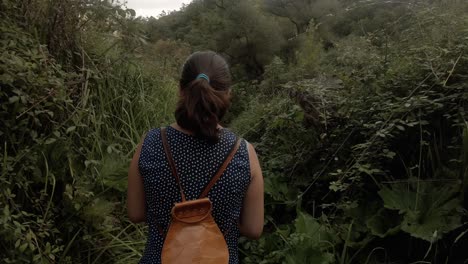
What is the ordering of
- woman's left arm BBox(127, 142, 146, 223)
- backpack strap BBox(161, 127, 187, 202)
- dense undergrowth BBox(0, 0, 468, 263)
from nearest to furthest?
backpack strap BBox(161, 127, 187, 202), woman's left arm BBox(127, 142, 146, 223), dense undergrowth BBox(0, 0, 468, 263)

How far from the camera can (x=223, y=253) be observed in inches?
65.1

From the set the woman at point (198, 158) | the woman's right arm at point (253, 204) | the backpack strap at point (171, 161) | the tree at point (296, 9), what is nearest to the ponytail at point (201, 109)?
the woman at point (198, 158)

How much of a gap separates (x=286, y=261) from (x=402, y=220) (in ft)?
2.33

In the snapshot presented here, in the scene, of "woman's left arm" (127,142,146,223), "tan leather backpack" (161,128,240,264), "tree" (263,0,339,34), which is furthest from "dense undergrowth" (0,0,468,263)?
"tree" (263,0,339,34)

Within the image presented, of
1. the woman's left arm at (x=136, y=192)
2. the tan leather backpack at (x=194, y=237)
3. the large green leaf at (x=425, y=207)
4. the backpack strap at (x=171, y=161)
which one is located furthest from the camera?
the large green leaf at (x=425, y=207)

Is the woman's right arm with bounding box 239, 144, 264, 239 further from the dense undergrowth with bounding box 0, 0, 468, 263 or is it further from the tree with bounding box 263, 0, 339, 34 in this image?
the tree with bounding box 263, 0, 339, 34

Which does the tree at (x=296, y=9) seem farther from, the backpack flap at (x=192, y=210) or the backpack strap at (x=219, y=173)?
the backpack flap at (x=192, y=210)

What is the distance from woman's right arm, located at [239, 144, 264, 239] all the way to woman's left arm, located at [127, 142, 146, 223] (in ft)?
1.37

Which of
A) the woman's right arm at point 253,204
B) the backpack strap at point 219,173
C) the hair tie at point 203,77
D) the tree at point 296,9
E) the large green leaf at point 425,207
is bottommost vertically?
the large green leaf at point 425,207

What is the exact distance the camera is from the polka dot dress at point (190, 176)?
67.8 inches

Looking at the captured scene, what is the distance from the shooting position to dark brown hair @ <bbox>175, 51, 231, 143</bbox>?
1.68 m

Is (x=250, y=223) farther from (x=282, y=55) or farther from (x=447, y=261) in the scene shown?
(x=282, y=55)

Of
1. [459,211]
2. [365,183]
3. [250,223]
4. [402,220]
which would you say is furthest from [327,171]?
[250,223]

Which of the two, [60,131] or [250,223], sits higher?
[60,131]
